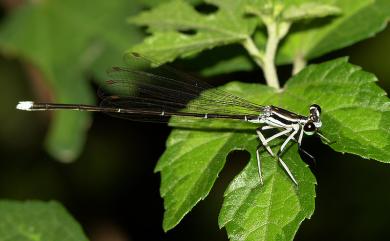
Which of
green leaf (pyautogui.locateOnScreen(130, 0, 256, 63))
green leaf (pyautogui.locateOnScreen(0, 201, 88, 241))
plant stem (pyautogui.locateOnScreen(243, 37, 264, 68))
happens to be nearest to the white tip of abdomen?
green leaf (pyautogui.locateOnScreen(0, 201, 88, 241))

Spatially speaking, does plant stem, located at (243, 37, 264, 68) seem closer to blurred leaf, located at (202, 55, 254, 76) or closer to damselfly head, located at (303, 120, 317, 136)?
blurred leaf, located at (202, 55, 254, 76)

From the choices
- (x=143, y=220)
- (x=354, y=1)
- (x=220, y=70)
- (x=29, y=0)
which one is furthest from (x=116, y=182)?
(x=354, y=1)

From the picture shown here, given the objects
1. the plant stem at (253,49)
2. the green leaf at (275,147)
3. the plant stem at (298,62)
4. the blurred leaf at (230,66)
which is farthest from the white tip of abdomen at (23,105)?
the plant stem at (298,62)

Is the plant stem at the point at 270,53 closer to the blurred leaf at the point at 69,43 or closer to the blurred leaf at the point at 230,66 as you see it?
the blurred leaf at the point at 230,66

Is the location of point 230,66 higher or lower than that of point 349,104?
higher

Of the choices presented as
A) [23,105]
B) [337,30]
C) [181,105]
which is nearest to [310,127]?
[337,30]

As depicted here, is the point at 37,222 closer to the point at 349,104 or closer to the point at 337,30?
the point at 349,104

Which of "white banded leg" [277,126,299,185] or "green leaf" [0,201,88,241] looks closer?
"white banded leg" [277,126,299,185]

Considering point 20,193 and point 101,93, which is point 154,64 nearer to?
point 101,93

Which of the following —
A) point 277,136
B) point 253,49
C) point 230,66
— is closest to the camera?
point 277,136
